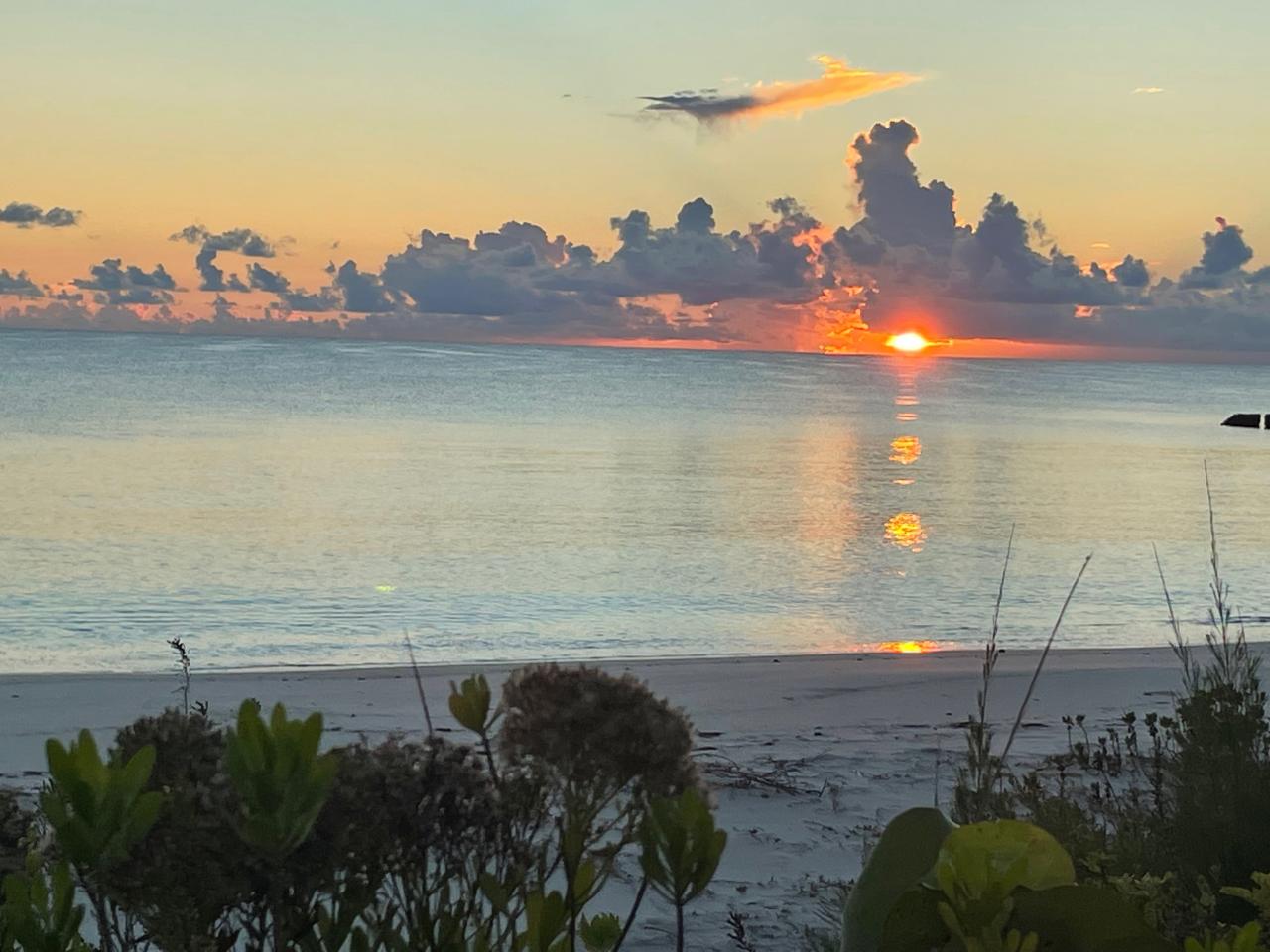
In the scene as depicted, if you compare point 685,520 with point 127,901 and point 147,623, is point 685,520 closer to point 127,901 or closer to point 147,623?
point 147,623

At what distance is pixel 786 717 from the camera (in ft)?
34.7

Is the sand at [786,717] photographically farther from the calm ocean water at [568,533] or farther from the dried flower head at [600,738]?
the dried flower head at [600,738]

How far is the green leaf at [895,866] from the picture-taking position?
3.72 feet

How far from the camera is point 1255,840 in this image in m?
3.61

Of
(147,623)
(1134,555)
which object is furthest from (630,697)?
(1134,555)

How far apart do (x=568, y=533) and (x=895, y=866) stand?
24861mm

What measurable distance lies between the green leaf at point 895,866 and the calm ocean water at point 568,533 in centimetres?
1342

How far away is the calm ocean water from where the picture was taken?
1647cm

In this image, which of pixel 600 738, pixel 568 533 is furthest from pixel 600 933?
pixel 568 533

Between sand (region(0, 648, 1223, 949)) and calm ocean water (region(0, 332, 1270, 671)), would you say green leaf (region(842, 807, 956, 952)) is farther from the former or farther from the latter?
calm ocean water (region(0, 332, 1270, 671))

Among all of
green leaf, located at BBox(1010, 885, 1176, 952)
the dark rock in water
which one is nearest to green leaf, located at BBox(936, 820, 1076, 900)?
green leaf, located at BBox(1010, 885, 1176, 952)

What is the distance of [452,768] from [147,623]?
1544cm

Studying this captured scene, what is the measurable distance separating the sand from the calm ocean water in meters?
1.88

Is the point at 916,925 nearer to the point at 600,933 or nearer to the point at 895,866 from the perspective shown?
the point at 895,866
